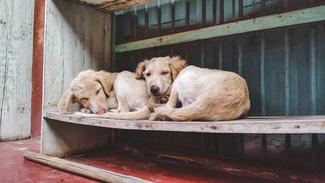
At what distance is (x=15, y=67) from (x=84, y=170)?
2.89 metres

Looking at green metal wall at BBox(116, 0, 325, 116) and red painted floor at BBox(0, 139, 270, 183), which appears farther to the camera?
red painted floor at BBox(0, 139, 270, 183)

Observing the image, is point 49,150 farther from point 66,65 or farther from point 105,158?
point 66,65

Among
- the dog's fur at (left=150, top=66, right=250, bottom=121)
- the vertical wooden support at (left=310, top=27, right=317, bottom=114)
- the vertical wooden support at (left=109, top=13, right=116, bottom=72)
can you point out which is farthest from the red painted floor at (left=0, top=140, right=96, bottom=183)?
the vertical wooden support at (left=310, top=27, right=317, bottom=114)

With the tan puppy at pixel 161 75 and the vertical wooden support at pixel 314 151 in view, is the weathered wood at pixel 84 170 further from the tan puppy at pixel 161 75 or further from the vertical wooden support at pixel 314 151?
the vertical wooden support at pixel 314 151

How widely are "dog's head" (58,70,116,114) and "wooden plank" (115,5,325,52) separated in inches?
32.8

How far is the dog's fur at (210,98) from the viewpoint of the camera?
178 centimetres

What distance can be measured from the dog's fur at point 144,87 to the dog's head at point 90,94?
0.51ft

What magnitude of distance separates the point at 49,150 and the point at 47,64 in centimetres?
109

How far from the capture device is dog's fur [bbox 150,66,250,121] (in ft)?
5.85

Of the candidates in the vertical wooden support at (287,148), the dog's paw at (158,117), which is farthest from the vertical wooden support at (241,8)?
the dog's paw at (158,117)

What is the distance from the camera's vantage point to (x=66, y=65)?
10.4ft

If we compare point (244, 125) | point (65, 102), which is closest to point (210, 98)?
point (244, 125)

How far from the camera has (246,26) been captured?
7.94 feet

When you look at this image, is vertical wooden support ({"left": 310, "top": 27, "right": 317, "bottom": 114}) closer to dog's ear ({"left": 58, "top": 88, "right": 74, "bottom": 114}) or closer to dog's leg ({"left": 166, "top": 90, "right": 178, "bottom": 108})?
dog's leg ({"left": 166, "top": 90, "right": 178, "bottom": 108})
